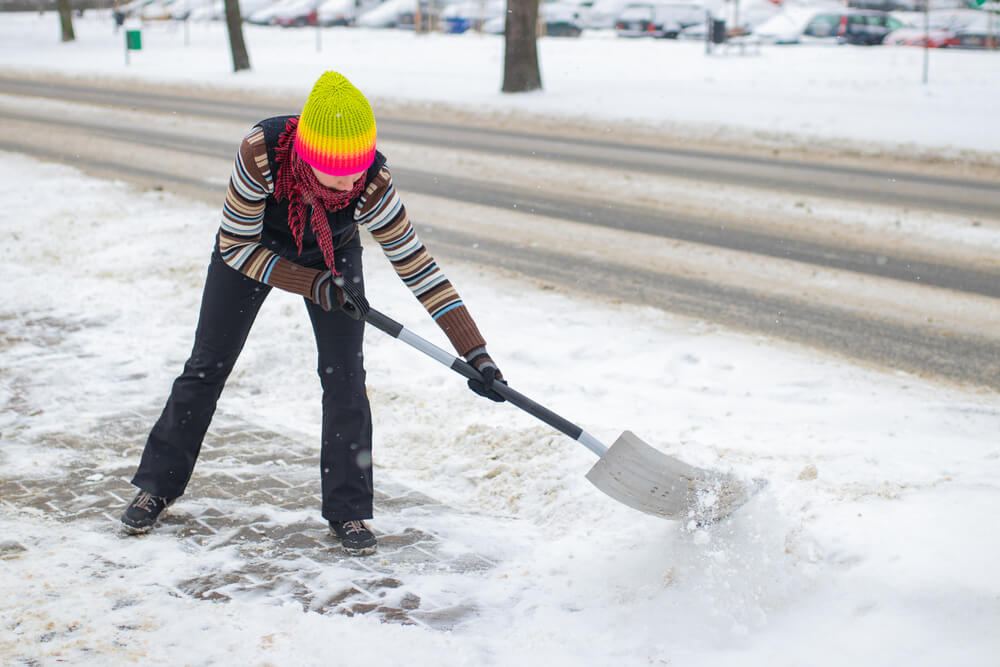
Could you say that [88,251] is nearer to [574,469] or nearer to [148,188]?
[148,188]

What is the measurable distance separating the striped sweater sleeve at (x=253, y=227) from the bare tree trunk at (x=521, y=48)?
1545cm

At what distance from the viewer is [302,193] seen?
3.13 m

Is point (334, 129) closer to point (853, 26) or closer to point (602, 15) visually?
point (853, 26)

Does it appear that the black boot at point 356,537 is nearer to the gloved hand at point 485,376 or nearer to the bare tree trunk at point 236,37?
the gloved hand at point 485,376

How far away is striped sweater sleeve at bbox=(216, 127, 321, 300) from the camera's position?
10.1 feet

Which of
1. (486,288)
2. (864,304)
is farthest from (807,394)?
(486,288)

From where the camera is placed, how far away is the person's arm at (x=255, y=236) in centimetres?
309

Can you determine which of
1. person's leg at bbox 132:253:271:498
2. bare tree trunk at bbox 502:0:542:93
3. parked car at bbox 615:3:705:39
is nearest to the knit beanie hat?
person's leg at bbox 132:253:271:498

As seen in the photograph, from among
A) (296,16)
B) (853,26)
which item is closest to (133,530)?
(853,26)

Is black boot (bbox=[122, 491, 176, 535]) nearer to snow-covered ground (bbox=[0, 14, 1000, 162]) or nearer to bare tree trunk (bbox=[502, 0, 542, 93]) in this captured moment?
snow-covered ground (bbox=[0, 14, 1000, 162])

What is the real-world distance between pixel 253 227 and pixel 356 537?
1130 millimetres

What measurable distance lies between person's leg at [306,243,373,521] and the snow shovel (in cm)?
18

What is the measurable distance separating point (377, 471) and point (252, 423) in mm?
757

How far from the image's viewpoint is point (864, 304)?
660 centimetres
